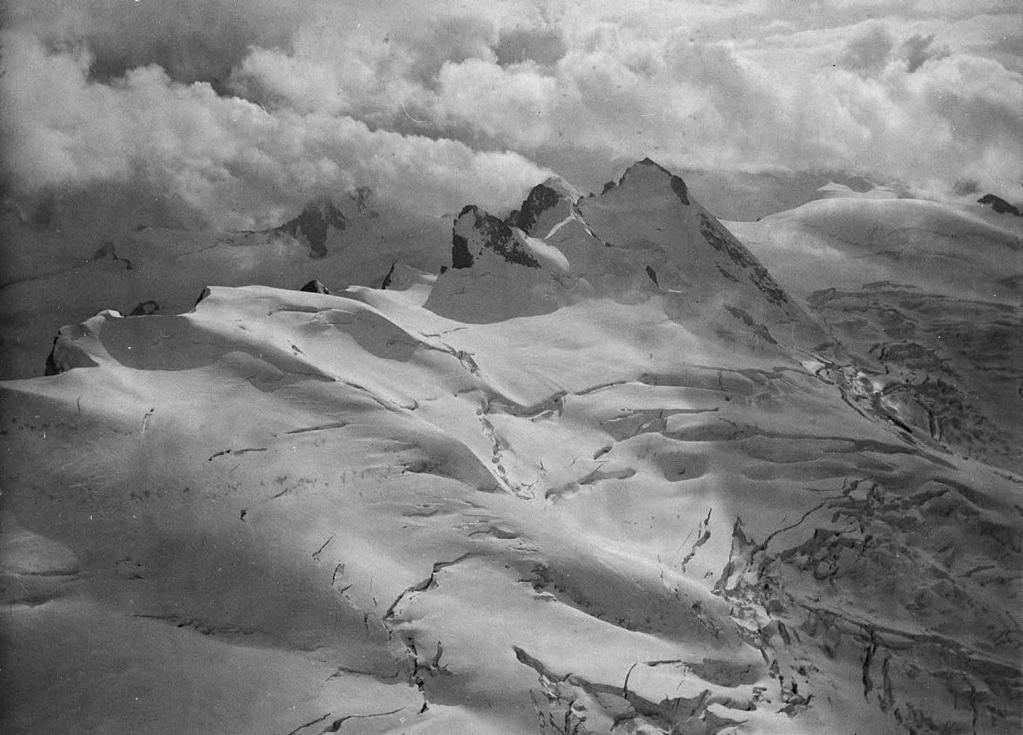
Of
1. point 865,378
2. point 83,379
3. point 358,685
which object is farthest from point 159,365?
point 865,378

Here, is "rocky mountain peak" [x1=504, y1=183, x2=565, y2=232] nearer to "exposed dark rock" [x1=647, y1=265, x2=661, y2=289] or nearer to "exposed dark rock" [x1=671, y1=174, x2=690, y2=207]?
"exposed dark rock" [x1=671, y1=174, x2=690, y2=207]

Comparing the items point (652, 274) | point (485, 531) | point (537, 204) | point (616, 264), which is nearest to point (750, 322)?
point (652, 274)

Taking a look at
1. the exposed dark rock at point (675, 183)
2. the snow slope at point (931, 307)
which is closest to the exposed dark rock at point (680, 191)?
the exposed dark rock at point (675, 183)

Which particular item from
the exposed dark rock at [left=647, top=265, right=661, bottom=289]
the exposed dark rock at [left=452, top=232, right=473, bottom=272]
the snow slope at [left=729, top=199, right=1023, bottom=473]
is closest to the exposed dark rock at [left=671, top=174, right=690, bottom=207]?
the exposed dark rock at [left=647, top=265, right=661, bottom=289]

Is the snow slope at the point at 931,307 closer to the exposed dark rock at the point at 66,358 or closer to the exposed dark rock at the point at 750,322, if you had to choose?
the exposed dark rock at the point at 750,322

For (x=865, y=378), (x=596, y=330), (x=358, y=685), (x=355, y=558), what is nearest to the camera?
(x=358, y=685)

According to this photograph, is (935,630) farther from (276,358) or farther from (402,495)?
(276,358)

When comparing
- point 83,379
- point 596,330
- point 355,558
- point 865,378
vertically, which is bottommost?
point 865,378
